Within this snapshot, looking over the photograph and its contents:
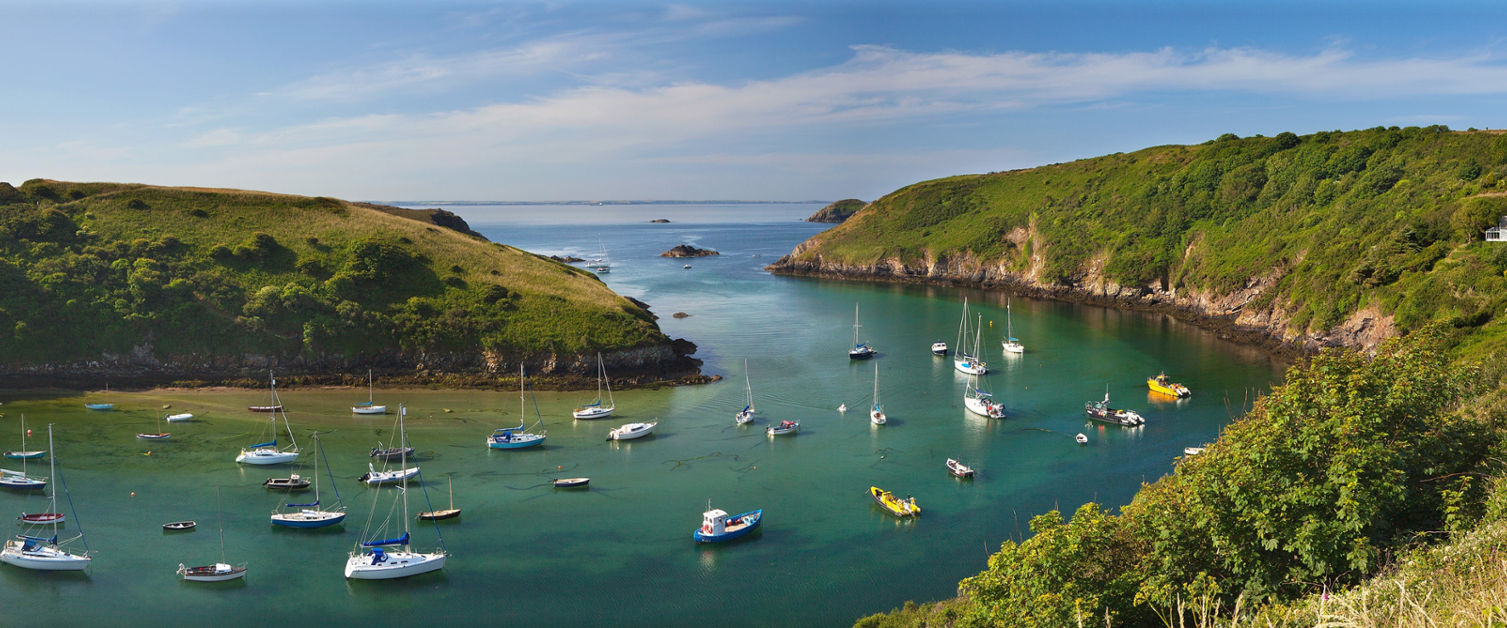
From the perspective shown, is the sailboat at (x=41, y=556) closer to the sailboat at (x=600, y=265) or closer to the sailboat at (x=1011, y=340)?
the sailboat at (x=1011, y=340)

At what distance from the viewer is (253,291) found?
58375 millimetres

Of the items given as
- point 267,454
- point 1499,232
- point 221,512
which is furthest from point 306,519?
point 1499,232

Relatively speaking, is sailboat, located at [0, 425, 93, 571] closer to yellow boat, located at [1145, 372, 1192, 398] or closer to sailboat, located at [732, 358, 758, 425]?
sailboat, located at [732, 358, 758, 425]

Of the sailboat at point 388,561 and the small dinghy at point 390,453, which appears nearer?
the sailboat at point 388,561

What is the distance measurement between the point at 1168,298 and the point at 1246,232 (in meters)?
10.1

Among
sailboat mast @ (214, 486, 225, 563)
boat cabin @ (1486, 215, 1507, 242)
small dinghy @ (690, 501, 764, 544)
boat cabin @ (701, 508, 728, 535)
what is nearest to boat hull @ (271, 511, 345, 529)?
sailboat mast @ (214, 486, 225, 563)

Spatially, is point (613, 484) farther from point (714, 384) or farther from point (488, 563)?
point (714, 384)

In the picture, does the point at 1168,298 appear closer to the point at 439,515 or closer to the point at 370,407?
the point at 439,515

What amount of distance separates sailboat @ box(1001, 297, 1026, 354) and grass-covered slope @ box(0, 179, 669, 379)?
29.7m

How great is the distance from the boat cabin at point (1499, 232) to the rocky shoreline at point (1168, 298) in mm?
8902

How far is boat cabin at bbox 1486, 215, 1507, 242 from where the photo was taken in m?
51.9

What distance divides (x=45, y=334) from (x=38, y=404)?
886cm

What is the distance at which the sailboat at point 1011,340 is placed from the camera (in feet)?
208

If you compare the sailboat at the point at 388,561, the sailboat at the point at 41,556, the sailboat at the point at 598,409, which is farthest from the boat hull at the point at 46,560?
the sailboat at the point at 598,409
